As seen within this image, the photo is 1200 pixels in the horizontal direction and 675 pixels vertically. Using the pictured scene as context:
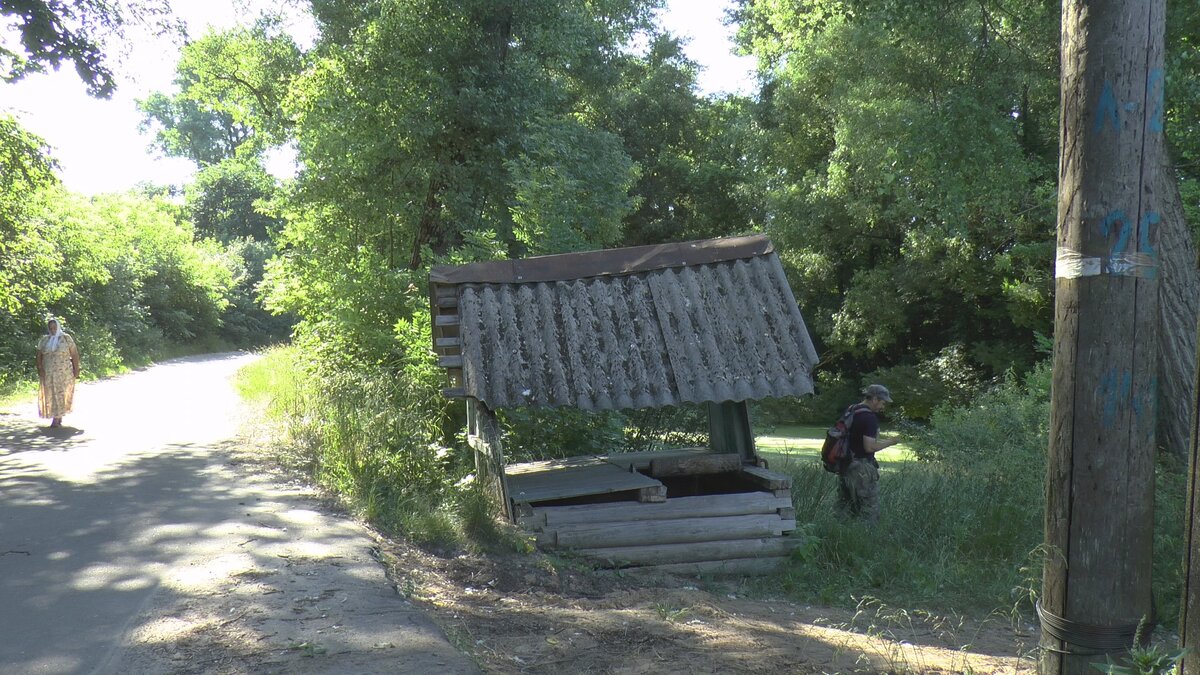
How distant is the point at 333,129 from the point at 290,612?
1407 centimetres

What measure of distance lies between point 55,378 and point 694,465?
10.8 m

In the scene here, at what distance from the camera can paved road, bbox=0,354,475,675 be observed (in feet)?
17.2

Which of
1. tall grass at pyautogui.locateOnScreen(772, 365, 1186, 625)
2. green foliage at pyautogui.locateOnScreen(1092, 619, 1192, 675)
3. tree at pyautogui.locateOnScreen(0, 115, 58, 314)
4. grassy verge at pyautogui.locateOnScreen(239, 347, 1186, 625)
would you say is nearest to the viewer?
green foliage at pyautogui.locateOnScreen(1092, 619, 1192, 675)

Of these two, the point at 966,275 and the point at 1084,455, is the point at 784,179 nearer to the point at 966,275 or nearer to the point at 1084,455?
the point at 966,275

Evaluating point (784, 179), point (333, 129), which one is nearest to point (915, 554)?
point (333, 129)

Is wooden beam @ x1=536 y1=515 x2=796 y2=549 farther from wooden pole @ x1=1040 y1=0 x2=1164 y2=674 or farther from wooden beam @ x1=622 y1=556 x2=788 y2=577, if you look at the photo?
wooden pole @ x1=1040 y1=0 x2=1164 y2=674

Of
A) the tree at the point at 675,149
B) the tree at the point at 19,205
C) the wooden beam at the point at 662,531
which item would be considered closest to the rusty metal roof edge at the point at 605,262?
the wooden beam at the point at 662,531

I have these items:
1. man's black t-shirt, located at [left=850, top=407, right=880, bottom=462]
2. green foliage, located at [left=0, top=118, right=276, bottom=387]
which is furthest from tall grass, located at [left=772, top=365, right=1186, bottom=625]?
green foliage, located at [left=0, top=118, right=276, bottom=387]

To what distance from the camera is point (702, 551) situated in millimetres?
9023

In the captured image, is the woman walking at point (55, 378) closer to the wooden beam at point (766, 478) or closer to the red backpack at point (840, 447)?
the wooden beam at point (766, 478)

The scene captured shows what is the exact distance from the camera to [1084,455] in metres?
3.65

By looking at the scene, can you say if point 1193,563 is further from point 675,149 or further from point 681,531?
point 675,149

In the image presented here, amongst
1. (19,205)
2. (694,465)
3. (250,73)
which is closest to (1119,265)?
(694,465)

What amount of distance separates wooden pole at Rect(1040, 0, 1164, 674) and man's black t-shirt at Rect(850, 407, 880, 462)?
6244 millimetres
